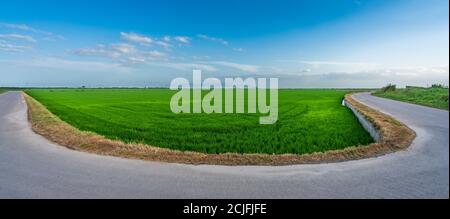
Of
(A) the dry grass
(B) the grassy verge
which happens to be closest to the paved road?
(A) the dry grass

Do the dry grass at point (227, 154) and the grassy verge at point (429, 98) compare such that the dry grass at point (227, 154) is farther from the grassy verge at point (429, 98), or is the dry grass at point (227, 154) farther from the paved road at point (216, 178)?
the grassy verge at point (429, 98)

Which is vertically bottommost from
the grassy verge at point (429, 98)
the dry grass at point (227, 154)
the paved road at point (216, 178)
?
the paved road at point (216, 178)

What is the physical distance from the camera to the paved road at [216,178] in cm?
541

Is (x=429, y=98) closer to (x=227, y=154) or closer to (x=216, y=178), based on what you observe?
(x=227, y=154)

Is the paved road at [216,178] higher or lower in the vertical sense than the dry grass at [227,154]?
lower

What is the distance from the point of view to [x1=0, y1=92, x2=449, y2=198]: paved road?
5406mm

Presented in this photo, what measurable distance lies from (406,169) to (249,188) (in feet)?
12.4

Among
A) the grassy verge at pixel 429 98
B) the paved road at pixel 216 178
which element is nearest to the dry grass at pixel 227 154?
the paved road at pixel 216 178

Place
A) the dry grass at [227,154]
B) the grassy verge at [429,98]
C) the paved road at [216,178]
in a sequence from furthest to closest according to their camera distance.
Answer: the grassy verge at [429,98]
the dry grass at [227,154]
the paved road at [216,178]

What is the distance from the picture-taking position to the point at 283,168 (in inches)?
279

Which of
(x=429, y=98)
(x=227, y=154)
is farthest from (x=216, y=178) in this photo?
(x=429, y=98)

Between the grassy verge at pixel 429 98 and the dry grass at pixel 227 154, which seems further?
the grassy verge at pixel 429 98
